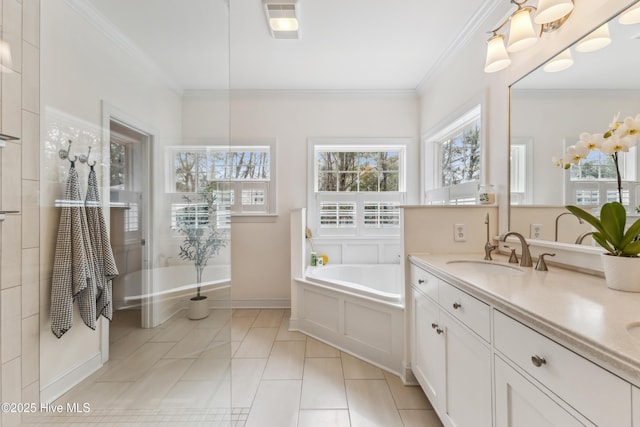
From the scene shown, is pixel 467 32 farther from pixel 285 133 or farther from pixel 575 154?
pixel 285 133

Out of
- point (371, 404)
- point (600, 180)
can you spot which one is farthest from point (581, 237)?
point (371, 404)

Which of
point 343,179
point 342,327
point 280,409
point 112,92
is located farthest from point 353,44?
point 280,409

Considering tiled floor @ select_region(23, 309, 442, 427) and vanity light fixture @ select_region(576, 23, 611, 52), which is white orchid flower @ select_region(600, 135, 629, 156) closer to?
vanity light fixture @ select_region(576, 23, 611, 52)

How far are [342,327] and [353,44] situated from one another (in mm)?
2426

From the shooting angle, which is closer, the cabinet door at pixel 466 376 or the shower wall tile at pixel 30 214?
the cabinet door at pixel 466 376

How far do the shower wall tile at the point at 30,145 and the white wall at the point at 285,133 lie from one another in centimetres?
→ 201

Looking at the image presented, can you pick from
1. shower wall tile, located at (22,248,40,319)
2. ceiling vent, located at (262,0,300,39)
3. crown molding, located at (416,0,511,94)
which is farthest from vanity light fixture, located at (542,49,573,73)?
shower wall tile, located at (22,248,40,319)

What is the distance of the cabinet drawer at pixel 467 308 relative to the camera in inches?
40.4

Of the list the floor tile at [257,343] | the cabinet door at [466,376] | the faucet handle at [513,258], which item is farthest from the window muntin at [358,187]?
the cabinet door at [466,376]

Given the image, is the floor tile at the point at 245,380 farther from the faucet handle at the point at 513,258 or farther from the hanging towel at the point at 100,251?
the faucet handle at the point at 513,258

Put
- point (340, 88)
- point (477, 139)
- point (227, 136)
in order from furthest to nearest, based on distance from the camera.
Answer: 1. point (340, 88)
2. point (477, 139)
3. point (227, 136)

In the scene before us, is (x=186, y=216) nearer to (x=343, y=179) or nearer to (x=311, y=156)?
(x=311, y=156)

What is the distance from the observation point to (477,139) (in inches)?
89.5

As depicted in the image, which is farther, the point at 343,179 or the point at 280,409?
the point at 343,179
